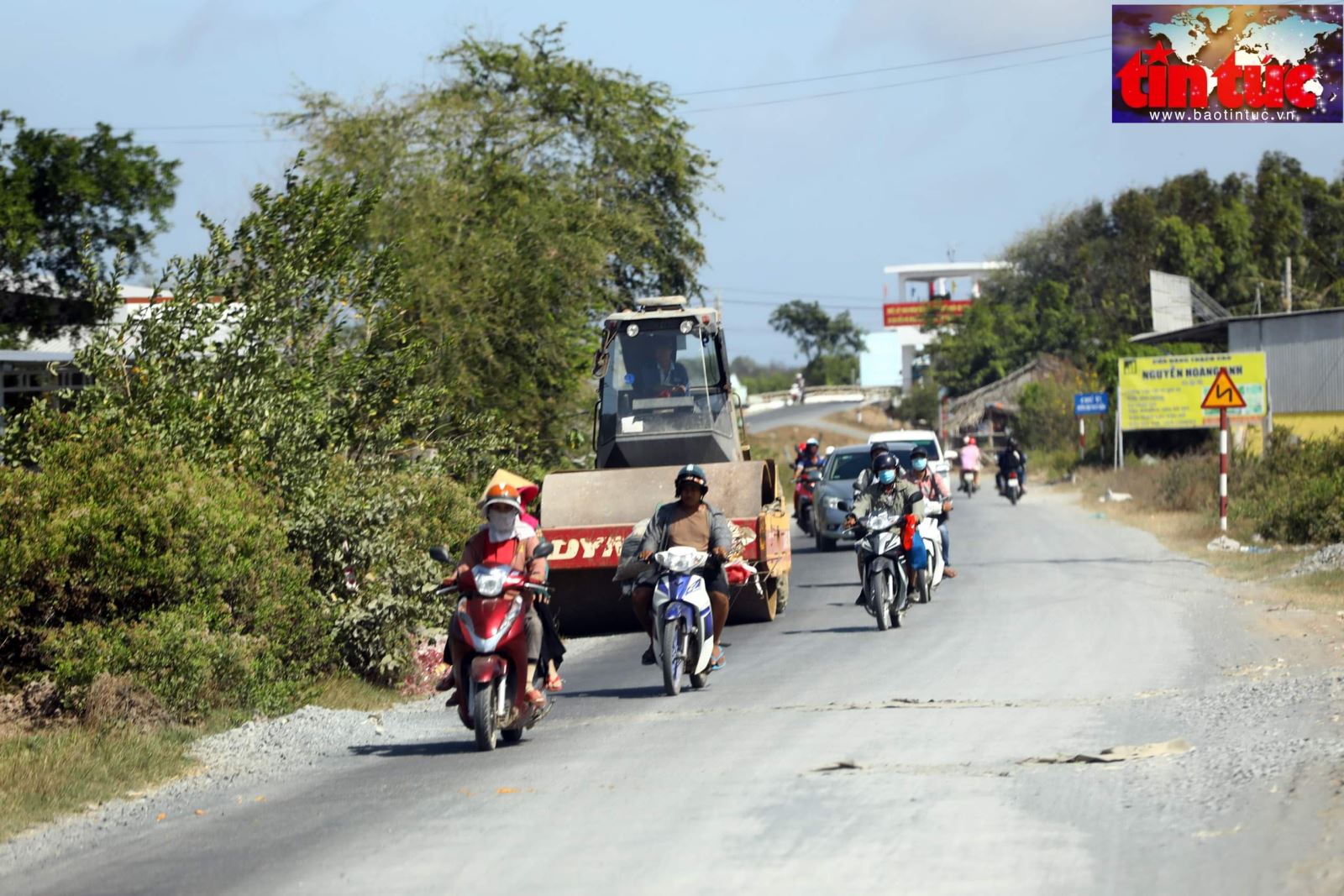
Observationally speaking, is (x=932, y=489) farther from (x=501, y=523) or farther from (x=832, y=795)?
(x=832, y=795)

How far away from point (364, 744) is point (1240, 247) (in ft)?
237

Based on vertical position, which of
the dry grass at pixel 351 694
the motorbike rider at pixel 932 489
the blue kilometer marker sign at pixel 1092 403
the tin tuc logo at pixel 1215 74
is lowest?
the dry grass at pixel 351 694

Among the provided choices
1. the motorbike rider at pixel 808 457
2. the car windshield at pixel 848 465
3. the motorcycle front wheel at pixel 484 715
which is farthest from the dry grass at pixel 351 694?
the motorbike rider at pixel 808 457

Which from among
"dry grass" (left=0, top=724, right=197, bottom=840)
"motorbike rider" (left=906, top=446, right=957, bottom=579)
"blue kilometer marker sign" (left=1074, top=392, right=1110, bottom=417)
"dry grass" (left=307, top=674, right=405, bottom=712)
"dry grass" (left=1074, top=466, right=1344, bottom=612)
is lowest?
"dry grass" (left=1074, top=466, right=1344, bottom=612)

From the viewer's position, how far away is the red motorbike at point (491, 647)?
10.1m

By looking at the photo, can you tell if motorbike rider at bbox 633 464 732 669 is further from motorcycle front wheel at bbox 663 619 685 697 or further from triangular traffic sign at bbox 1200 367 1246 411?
triangular traffic sign at bbox 1200 367 1246 411

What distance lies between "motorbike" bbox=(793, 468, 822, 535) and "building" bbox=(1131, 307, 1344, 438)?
14908 millimetres

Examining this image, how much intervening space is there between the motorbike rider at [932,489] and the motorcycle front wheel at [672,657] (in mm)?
5912

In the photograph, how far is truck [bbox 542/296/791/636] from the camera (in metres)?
16.8

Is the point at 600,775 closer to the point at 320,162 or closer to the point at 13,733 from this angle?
the point at 13,733

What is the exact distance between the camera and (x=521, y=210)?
3127cm

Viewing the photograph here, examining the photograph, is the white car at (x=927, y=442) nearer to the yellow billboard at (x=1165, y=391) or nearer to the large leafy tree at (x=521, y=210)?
the large leafy tree at (x=521, y=210)

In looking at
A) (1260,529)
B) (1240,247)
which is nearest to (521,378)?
(1260,529)

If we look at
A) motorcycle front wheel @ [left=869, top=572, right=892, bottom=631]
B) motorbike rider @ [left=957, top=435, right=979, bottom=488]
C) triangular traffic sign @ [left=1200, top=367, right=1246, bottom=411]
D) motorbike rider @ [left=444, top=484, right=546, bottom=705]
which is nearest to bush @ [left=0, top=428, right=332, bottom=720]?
motorbike rider @ [left=444, top=484, right=546, bottom=705]
